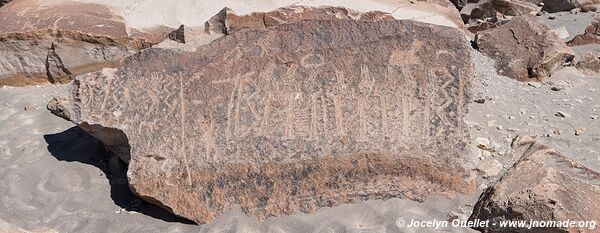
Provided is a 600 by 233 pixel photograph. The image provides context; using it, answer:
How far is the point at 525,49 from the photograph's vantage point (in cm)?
505

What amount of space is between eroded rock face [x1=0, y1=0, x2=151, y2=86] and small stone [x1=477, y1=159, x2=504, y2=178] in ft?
10.0

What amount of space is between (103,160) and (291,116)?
1225 millimetres

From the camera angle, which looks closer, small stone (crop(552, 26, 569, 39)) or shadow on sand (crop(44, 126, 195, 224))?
shadow on sand (crop(44, 126, 195, 224))

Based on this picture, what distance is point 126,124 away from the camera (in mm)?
3535

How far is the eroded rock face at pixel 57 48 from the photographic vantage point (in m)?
5.41

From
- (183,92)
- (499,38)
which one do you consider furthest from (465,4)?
(183,92)

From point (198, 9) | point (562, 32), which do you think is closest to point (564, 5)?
point (562, 32)

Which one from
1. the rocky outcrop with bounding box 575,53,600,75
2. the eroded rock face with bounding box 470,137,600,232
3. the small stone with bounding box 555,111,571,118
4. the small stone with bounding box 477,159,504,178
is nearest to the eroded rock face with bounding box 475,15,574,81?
the rocky outcrop with bounding box 575,53,600,75

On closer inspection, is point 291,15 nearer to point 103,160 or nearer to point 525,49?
point 525,49

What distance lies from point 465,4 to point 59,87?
5382mm

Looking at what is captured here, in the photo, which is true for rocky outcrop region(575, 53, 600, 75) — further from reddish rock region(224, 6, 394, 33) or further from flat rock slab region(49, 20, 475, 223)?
flat rock slab region(49, 20, 475, 223)

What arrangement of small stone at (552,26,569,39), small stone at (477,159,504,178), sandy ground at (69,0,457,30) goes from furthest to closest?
small stone at (552,26,569,39), sandy ground at (69,0,457,30), small stone at (477,159,504,178)

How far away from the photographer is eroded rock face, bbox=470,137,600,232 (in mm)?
2691

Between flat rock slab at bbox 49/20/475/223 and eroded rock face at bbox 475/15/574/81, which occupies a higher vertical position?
flat rock slab at bbox 49/20/475/223
